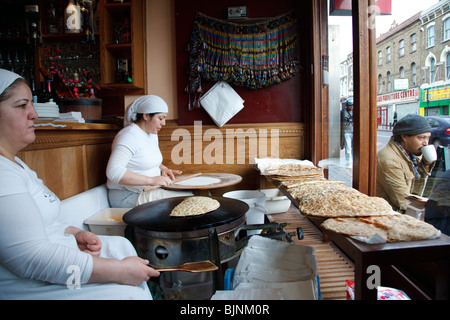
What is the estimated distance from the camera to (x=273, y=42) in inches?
130

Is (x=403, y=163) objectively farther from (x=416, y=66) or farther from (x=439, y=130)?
(x=416, y=66)

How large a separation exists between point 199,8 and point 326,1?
1.32m

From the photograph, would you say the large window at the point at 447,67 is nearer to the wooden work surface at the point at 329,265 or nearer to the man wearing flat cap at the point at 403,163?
the man wearing flat cap at the point at 403,163

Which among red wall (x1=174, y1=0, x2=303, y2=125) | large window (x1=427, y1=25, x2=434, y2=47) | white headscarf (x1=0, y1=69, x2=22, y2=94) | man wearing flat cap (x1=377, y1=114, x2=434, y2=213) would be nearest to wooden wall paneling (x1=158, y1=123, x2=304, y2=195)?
red wall (x1=174, y1=0, x2=303, y2=125)

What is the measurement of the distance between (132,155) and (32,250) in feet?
5.02

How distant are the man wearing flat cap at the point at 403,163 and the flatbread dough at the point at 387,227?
0.36 meters

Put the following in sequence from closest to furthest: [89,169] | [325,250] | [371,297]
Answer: [371,297] → [325,250] → [89,169]

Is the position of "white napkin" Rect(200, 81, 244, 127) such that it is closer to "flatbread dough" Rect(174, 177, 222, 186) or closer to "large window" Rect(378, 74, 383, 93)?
"flatbread dough" Rect(174, 177, 222, 186)

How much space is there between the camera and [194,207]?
1.82 m

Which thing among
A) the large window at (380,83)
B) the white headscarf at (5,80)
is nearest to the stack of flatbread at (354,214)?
the large window at (380,83)

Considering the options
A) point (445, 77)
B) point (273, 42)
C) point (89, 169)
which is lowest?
point (89, 169)

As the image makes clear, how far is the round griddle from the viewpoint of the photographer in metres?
1.60
